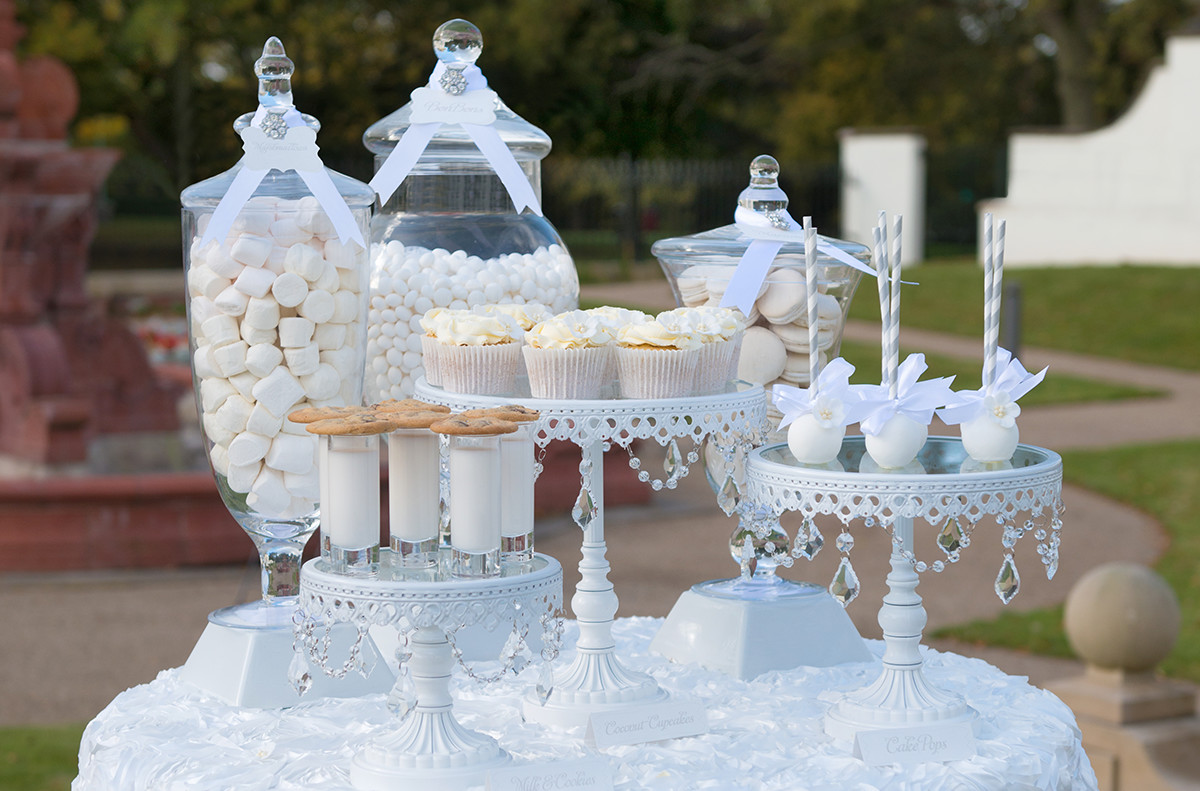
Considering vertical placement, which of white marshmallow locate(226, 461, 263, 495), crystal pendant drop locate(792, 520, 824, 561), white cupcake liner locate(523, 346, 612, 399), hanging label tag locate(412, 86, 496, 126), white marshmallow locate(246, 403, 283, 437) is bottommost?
crystal pendant drop locate(792, 520, 824, 561)

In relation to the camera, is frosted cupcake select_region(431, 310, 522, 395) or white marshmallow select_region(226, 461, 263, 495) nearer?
frosted cupcake select_region(431, 310, 522, 395)

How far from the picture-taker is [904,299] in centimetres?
1445

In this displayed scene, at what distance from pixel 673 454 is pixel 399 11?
510 inches

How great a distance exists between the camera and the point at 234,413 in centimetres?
232

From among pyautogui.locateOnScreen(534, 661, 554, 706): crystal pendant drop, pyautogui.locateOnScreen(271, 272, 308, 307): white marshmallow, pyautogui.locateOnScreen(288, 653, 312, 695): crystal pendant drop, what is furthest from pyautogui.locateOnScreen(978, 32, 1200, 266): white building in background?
pyautogui.locateOnScreen(288, 653, 312, 695): crystal pendant drop

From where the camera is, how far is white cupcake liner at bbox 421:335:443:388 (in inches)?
90.0

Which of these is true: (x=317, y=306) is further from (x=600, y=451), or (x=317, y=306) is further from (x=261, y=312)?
(x=600, y=451)

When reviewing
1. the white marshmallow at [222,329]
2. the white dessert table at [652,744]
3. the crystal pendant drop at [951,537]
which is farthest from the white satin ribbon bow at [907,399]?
the white marshmallow at [222,329]

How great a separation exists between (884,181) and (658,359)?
1660 centimetres

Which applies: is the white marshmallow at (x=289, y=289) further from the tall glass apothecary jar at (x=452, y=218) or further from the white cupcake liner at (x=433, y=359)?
the tall glass apothecary jar at (x=452, y=218)

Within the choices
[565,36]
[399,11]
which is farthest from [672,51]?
[399,11]

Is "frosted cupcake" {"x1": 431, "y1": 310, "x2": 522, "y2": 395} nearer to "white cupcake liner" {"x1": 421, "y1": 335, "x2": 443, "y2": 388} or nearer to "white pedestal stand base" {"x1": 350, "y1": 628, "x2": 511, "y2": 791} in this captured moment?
"white cupcake liner" {"x1": 421, "y1": 335, "x2": 443, "y2": 388}

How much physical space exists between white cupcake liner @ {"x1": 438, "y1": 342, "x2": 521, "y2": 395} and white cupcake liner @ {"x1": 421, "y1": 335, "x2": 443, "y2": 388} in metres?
0.01

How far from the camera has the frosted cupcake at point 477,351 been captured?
7.30 ft
